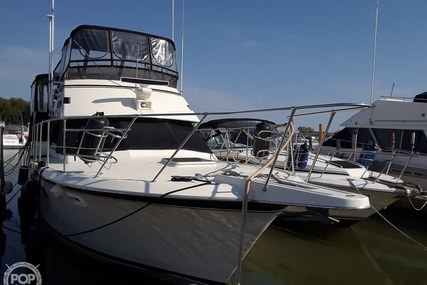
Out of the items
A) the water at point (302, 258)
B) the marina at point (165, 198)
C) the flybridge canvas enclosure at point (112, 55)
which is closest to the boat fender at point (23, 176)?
the marina at point (165, 198)

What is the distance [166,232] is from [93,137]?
65.2 inches

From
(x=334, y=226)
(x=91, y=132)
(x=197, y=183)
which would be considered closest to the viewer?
(x=197, y=183)

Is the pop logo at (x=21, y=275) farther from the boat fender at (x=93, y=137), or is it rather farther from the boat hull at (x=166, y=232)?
the boat fender at (x=93, y=137)

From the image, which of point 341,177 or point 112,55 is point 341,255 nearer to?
point 341,177

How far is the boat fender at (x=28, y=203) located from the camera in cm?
611

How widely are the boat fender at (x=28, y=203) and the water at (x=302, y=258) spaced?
17cm

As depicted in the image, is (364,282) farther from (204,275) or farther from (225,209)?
(225,209)

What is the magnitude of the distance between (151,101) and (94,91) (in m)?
0.99

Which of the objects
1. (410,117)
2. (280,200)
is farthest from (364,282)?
(410,117)

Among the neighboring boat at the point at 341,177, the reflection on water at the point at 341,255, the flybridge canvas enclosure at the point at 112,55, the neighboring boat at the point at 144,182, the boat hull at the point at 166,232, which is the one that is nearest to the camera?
the neighboring boat at the point at 144,182

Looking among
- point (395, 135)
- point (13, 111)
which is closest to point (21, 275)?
point (395, 135)

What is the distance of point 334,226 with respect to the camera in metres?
7.59

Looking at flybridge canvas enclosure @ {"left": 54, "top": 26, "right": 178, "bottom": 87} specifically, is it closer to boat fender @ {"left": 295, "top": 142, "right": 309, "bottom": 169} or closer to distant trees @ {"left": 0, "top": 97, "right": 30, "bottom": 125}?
boat fender @ {"left": 295, "top": 142, "right": 309, "bottom": 169}

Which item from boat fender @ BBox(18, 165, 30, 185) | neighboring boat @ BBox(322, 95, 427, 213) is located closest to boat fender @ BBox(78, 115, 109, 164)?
boat fender @ BBox(18, 165, 30, 185)
